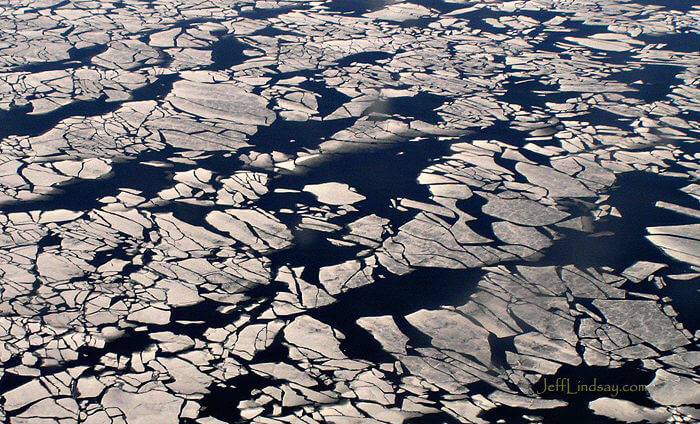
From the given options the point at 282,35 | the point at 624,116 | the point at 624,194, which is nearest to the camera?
the point at 624,194

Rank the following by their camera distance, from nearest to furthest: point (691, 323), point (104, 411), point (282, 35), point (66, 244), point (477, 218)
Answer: point (104, 411) → point (691, 323) → point (66, 244) → point (477, 218) → point (282, 35)

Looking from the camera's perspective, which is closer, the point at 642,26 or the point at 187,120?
the point at 187,120

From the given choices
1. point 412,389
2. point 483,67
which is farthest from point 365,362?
point 483,67

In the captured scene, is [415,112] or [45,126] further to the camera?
[415,112]

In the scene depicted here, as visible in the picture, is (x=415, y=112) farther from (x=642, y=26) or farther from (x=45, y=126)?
(x=642, y=26)

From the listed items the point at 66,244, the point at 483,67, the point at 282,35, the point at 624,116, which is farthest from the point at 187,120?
the point at 624,116

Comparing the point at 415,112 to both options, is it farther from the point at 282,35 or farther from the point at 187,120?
the point at 282,35
